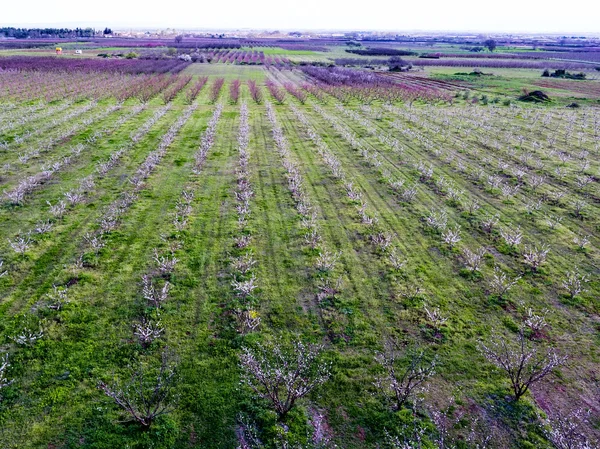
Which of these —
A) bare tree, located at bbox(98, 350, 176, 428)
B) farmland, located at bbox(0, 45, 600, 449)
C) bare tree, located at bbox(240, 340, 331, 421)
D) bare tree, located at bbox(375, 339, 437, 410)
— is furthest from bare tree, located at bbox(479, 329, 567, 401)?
bare tree, located at bbox(98, 350, 176, 428)

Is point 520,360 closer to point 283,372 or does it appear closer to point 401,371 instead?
point 401,371

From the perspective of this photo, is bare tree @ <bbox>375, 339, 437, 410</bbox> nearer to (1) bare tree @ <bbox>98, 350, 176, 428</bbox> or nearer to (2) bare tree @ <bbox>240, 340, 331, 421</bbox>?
(2) bare tree @ <bbox>240, 340, 331, 421</bbox>

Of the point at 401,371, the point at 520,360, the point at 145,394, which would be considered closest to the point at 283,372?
the point at 401,371

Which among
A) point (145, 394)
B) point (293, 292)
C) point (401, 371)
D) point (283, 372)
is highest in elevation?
point (293, 292)

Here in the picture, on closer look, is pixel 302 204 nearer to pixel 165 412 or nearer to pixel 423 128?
pixel 165 412

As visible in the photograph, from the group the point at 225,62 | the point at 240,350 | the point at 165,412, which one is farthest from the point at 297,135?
the point at 225,62
